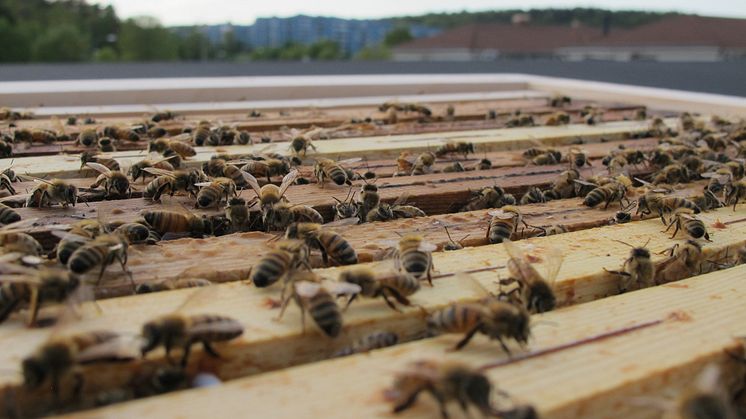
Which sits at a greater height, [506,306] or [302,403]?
[506,306]

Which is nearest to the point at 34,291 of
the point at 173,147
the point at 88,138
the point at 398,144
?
the point at 173,147

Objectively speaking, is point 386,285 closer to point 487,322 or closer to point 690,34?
point 487,322

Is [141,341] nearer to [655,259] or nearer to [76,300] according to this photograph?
[76,300]

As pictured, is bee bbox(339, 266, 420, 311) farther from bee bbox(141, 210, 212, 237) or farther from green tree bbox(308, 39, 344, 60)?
green tree bbox(308, 39, 344, 60)

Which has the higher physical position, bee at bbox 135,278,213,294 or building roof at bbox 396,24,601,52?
building roof at bbox 396,24,601,52

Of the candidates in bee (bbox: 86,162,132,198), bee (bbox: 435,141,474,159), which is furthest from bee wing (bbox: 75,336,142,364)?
bee (bbox: 435,141,474,159)

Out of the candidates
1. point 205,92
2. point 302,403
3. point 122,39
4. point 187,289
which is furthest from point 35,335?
point 122,39
